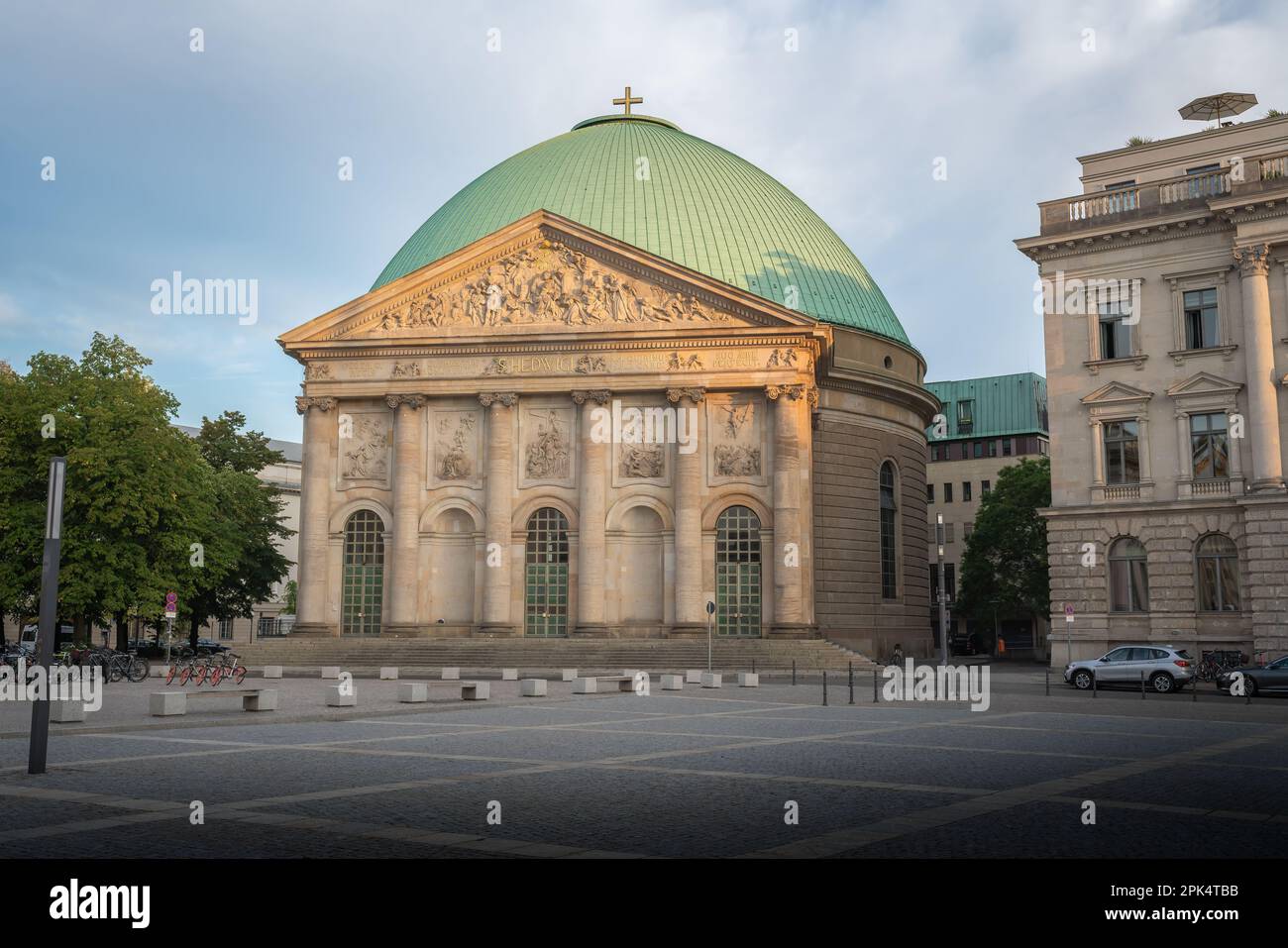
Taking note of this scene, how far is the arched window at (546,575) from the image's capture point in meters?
59.7

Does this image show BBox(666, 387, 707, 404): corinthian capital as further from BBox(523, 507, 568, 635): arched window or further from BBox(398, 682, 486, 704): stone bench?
BBox(398, 682, 486, 704): stone bench

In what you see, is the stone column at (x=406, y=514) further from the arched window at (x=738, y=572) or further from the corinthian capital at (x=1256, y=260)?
the corinthian capital at (x=1256, y=260)

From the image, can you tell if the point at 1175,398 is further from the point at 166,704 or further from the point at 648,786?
the point at 648,786

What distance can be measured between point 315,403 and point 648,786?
50374mm

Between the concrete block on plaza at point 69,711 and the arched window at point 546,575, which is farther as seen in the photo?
the arched window at point 546,575

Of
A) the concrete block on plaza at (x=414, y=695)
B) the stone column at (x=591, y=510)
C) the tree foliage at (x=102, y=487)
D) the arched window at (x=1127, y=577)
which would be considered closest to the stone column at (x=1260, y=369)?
the arched window at (x=1127, y=577)

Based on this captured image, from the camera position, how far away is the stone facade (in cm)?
5816

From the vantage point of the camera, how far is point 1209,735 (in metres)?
23.6

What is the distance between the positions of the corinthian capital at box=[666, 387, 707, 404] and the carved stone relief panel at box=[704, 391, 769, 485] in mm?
1027

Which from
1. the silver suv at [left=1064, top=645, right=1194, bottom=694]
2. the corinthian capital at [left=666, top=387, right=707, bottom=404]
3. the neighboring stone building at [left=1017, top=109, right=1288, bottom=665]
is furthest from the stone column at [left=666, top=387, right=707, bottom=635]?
the silver suv at [left=1064, top=645, right=1194, bottom=694]

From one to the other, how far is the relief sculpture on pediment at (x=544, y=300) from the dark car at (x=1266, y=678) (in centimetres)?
2956

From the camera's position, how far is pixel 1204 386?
46.0 metres

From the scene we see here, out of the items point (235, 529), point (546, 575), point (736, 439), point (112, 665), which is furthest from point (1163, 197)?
point (235, 529)

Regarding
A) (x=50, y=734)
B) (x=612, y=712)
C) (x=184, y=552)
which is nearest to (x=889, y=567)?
(x=184, y=552)
